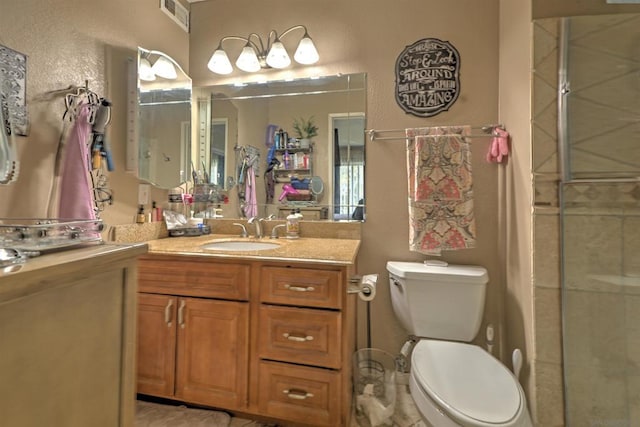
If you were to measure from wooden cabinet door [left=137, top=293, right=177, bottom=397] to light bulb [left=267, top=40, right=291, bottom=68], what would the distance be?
4.88 feet

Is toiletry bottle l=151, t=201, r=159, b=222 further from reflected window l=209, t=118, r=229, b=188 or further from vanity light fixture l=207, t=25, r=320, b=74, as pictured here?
vanity light fixture l=207, t=25, r=320, b=74

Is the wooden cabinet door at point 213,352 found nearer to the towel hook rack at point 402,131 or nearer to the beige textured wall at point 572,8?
the towel hook rack at point 402,131

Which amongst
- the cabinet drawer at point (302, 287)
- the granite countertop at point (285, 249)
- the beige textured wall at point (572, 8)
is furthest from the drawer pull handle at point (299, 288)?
the beige textured wall at point (572, 8)

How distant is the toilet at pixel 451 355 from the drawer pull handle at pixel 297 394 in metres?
0.43

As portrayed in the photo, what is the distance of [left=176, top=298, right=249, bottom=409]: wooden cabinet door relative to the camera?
133 centimetres

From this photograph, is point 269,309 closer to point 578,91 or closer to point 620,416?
point 620,416

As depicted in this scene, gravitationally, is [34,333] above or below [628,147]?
below

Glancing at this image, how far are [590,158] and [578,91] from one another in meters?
0.26

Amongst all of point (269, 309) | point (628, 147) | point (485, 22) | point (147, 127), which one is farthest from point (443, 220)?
point (147, 127)

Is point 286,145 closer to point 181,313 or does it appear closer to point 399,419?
point 181,313

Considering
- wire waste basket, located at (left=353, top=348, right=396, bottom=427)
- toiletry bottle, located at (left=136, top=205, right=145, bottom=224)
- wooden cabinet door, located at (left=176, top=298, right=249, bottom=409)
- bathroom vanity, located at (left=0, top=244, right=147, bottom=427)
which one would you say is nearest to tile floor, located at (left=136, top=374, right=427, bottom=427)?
wire waste basket, located at (left=353, top=348, right=396, bottom=427)

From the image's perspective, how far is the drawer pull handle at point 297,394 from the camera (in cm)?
127

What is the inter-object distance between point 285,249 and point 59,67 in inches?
48.6

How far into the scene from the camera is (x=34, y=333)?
0.49m
